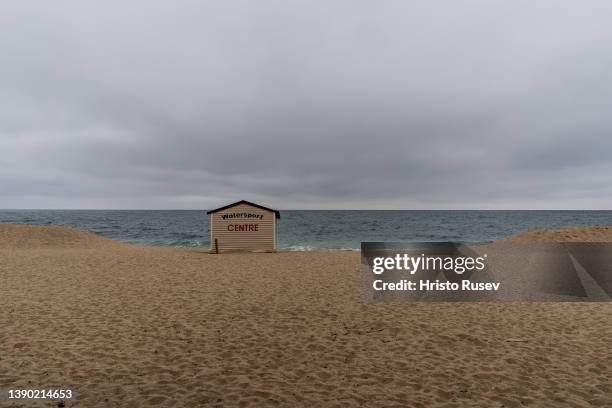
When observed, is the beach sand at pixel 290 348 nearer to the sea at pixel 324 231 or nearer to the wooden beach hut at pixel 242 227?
the wooden beach hut at pixel 242 227

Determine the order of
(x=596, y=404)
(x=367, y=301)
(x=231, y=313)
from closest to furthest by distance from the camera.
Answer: (x=596, y=404) → (x=231, y=313) → (x=367, y=301)

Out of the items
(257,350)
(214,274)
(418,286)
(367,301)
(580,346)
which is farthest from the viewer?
(214,274)

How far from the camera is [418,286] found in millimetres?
13516

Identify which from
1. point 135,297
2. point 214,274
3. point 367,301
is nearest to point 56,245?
point 214,274

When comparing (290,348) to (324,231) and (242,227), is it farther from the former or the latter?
(324,231)

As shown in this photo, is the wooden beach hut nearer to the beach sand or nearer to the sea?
the sea

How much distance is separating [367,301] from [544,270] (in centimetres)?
1323

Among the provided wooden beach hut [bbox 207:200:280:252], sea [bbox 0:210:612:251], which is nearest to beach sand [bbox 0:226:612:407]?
wooden beach hut [bbox 207:200:280:252]

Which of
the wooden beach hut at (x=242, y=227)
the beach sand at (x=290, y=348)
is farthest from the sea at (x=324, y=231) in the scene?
the beach sand at (x=290, y=348)

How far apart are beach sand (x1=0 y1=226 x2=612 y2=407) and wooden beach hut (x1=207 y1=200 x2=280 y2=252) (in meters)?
13.7

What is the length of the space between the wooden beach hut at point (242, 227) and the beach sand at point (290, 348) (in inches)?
540

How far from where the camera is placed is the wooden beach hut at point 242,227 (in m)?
28.5

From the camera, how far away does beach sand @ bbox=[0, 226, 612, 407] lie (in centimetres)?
598

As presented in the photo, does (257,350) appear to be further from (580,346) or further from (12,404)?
(580,346)
